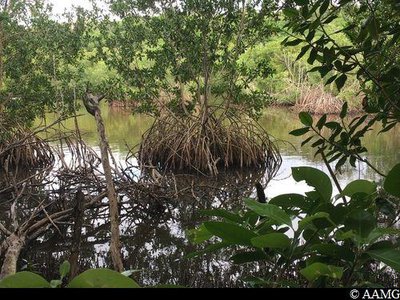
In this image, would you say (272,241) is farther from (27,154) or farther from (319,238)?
(27,154)

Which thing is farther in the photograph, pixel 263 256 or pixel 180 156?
pixel 180 156

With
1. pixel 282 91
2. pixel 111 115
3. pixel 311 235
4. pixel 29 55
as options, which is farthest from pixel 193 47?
pixel 282 91

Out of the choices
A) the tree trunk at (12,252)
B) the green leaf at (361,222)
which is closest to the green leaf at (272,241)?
the green leaf at (361,222)

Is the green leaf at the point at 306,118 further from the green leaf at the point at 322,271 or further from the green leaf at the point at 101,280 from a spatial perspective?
the green leaf at the point at 101,280

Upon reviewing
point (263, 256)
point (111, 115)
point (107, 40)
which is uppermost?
point (107, 40)

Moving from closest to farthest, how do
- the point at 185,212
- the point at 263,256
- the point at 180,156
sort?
1. the point at 263,256
2. the point at 185,212
3. the point at 180,156

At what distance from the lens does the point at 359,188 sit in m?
1.04

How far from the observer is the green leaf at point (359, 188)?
1027 millimetres

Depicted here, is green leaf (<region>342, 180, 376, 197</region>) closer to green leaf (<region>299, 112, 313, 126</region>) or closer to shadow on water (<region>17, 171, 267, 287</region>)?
green leaf (<region>299, 112, 313, 126</region>)

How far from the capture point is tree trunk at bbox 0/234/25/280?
283 centimetres

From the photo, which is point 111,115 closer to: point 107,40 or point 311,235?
point 107,40

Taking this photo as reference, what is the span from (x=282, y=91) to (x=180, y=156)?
1199 cm

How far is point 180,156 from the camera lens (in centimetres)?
788
